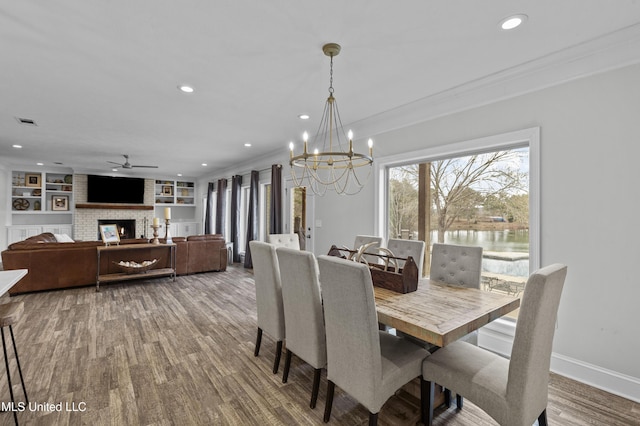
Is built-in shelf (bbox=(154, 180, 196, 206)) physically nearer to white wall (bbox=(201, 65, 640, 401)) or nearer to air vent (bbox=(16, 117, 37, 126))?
air vent (bbox=(16, 117, 37, 126))

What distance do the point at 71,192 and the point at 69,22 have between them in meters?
8.72

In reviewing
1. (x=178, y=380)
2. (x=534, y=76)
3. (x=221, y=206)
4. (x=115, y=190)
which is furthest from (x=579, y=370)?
(x=115, y=190)

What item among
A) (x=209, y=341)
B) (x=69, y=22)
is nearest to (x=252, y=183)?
(x=209, y=341)

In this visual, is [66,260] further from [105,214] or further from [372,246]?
[372,246]

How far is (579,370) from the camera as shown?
2.36 metres

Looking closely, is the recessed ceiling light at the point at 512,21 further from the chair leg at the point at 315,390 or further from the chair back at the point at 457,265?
the chair leg at the point at 315,390

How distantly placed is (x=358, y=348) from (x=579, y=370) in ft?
6.64

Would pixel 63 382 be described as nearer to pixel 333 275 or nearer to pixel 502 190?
pixel 333 275

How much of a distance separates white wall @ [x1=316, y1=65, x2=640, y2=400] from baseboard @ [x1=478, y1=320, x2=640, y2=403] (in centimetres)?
1

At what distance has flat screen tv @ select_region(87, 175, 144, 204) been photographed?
8633 mm

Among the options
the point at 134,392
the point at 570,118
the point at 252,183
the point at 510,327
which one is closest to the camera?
the point at 134,392

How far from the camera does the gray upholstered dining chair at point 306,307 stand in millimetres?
1987

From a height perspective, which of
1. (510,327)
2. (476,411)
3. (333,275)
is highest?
(333,275)

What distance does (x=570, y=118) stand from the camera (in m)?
2.45
